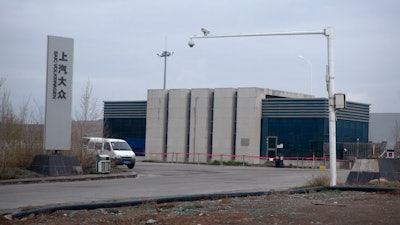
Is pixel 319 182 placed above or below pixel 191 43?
below

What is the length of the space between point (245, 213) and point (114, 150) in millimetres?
26397

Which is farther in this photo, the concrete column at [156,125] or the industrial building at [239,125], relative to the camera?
the concrete column at [156,125]

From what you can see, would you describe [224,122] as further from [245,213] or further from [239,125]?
[245,213]

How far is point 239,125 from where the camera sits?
55062 millimetres

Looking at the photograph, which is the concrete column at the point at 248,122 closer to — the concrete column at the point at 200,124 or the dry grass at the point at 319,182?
the concrete column at the point at 200,124

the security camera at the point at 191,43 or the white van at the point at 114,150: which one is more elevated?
the security camera at the point at 191,43

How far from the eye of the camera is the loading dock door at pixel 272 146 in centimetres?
5400

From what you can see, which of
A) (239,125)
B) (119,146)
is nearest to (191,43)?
(119,146)

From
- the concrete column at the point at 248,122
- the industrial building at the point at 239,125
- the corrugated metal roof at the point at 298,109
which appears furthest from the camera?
the concrete column at the point at 248,122

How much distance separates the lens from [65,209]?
1388cm

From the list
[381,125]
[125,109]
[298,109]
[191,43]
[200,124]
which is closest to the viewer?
[191,43]

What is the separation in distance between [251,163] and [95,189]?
3195cm

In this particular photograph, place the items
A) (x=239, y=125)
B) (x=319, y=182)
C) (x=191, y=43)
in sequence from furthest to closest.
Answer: (x=239, y=125) < (x=191, y=43) < (x=319, y=182)

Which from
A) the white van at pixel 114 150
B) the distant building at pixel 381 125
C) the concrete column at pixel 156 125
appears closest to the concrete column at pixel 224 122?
the concrete column at pixel 156 125
